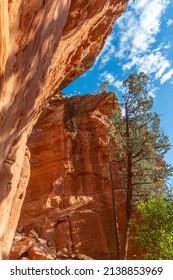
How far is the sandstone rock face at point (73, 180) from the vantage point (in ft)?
78.2

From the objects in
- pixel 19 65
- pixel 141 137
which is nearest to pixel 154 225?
pixel 141 137

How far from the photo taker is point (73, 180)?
2788cm

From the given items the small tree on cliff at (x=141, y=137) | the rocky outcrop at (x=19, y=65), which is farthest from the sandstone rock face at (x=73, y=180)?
the rocky outcrop at (x=19, y=65)

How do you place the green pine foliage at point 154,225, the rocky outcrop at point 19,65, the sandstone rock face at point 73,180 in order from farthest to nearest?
the sandstone rock face at point 73,180, the green pine foliage at point 154,225, the rocky outcrop at point 19,65

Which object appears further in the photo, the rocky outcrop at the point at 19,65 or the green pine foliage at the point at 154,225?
the green pine foliage at the point at 154,225

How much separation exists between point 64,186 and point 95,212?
399 centimetres

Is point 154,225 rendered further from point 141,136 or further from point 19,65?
point 19,65

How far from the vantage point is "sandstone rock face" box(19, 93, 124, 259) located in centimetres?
2384

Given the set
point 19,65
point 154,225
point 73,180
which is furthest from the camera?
point 73,180

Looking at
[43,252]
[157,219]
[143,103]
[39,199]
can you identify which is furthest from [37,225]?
[143,103]

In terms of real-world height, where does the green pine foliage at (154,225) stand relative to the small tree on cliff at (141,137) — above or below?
below

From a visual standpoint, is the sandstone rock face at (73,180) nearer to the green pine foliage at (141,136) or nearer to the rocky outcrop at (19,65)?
the green pine foliage at (141,136)

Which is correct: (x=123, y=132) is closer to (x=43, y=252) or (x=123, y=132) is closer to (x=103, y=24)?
A: (x=103, y=24)
